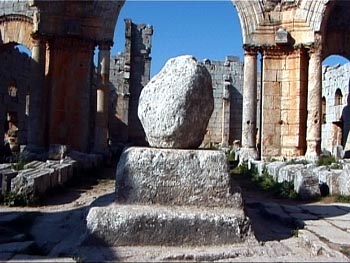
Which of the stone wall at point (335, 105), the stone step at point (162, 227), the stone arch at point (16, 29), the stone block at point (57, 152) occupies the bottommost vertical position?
the stone step at point (162, 227)

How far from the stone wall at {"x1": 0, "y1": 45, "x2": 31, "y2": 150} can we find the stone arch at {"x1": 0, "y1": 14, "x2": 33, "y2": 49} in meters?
5.59

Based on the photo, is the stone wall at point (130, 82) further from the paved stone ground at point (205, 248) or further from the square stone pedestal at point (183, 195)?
the square stone pedestal at point (183, 195)

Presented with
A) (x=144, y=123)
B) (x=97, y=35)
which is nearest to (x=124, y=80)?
(x=97, y=35)

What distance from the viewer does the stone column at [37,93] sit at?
14.8 m

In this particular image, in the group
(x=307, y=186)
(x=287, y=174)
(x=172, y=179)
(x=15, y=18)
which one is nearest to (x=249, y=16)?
(x=287, y=174)

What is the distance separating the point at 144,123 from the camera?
17.2ft

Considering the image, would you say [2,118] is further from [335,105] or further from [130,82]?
[335,105]

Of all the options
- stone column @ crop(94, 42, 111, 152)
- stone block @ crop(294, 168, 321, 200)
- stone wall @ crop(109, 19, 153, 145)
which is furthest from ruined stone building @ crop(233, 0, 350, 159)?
stone wall @ crop(109, 19, 153, 145)

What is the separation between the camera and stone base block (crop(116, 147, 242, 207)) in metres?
4.76

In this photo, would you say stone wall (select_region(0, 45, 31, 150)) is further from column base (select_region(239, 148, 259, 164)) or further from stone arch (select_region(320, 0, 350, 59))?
stone arch (select_region(320, 0, 350, 59))

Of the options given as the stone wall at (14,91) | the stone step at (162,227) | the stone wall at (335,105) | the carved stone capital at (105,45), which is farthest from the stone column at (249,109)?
the stone wall at (14,91)

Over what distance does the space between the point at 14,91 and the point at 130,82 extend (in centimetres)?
579

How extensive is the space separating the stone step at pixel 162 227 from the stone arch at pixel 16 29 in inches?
506

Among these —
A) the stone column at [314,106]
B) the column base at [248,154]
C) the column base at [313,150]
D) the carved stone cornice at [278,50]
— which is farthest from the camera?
the column base at [248,154]
